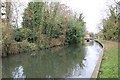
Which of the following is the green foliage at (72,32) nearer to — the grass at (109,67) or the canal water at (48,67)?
the canal water at (48,67)

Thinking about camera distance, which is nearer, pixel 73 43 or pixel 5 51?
pixel 5 51

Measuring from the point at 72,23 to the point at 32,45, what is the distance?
1310cm

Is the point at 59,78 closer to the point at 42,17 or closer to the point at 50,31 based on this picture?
the point at 42,17

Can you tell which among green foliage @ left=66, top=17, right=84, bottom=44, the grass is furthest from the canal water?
green foliage @ left=66, top=17, right=84, bottom=44

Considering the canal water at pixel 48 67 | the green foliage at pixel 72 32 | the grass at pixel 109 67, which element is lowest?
the canal water at pixel 48 67

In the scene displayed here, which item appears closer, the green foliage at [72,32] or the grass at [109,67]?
the grass at [109,67]

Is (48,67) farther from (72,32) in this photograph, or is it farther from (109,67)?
(72,32)

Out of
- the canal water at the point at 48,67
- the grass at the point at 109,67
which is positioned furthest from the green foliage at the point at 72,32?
the grass at the point at 109,67

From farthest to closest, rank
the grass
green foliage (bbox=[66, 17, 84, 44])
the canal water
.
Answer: green foliage (bbox=[66, 17, 84, 44]), the canal water, the grass

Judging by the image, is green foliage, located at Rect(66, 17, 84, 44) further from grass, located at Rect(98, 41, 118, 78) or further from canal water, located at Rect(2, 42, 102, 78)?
grass, located at Rect(98, 41, 118, 78)

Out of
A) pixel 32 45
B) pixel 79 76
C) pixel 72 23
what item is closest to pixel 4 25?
pixel 32 45

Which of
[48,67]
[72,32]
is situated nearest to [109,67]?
[48,67]

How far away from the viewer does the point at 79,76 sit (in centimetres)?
1102

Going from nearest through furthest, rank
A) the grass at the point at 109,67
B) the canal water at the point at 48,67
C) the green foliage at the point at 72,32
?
the grass at the point at 109,67 → the canal water at the point at 48,67 → the green foliage at the point at 72,32
